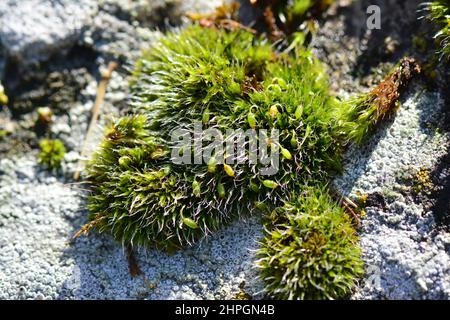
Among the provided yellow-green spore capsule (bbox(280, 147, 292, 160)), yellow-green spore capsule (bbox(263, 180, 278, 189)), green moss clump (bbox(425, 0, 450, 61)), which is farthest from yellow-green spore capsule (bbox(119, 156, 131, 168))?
green moss clump (bbox(425, 0, 450, 61))

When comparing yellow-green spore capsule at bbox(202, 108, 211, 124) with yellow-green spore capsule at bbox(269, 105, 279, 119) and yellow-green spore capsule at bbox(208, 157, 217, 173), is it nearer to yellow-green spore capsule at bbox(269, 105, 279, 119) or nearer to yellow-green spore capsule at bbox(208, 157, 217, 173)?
yellow-green spore capsule at bbox(208, 157, 217, 173)

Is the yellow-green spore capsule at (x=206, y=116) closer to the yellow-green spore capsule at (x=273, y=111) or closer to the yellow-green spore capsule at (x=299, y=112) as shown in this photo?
the yellow-green spore capsule at (x=273, y=111)

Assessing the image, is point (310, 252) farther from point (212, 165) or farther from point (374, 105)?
point (374, 105)

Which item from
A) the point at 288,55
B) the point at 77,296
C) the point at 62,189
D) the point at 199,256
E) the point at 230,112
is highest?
the point at 288,55

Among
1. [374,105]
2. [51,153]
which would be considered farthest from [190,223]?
[374,105]

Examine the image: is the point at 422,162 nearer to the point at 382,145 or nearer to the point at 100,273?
the point at 382,145

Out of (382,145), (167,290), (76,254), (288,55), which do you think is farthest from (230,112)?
(76,254)

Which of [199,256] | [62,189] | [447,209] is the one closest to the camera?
[447,209]
